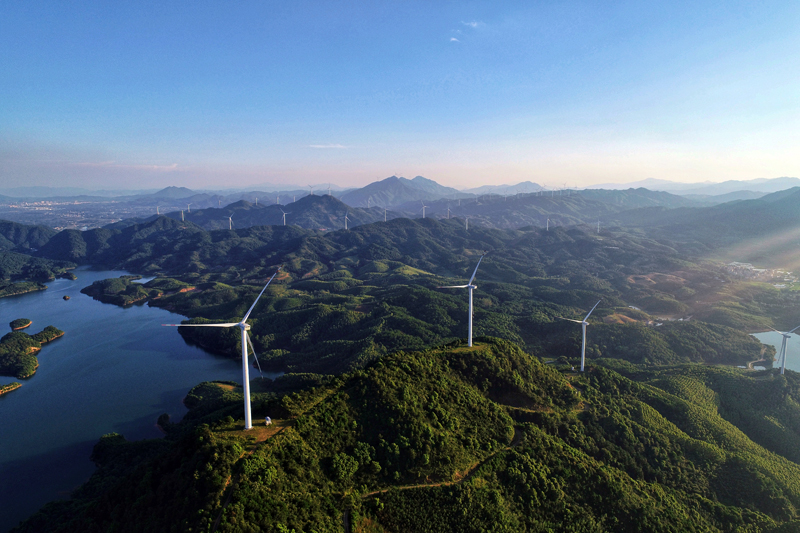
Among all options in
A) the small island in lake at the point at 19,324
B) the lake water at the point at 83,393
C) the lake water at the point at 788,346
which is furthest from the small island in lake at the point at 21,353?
the lake water at the point at 788,346

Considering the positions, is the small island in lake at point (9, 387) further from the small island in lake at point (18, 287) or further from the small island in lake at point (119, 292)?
the small island in lake at point (18, 287)

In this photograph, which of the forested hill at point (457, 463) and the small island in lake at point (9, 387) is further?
the small island in lake at point (9, 387)

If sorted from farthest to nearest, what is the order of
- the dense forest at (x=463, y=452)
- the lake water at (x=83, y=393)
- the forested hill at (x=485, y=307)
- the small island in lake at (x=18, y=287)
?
the small island in lake at (x=18, y=287) → the forested hill at (x=485, y=307) → the lake water at (x=83, y=393) → the dense forest at (x=463, y=452)

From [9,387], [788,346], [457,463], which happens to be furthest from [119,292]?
[788,346]

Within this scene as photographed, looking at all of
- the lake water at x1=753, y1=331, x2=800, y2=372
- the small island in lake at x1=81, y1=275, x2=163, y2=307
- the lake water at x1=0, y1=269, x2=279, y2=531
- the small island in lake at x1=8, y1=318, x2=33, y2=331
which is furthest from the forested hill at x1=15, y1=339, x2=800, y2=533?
the small island in lake at x1=81, y1=275, x2=163, y2=307

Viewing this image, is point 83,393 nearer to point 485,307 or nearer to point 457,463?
point 457,463

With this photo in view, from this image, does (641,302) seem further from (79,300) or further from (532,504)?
(79,300)

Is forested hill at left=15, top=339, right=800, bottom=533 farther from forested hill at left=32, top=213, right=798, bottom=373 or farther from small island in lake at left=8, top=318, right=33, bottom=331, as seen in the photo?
small island in lake at left=8, top=318, right=33, bottom=331
